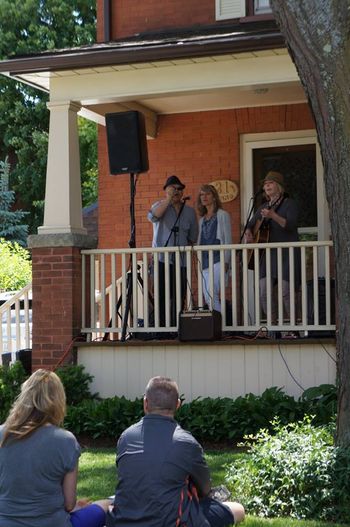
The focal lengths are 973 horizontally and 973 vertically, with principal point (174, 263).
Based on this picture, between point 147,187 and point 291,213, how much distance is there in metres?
3.17

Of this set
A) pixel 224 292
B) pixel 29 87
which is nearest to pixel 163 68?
pixel 224 292

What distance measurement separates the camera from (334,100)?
249 inches

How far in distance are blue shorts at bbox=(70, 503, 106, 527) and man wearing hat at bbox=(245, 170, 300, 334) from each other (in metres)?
5.11

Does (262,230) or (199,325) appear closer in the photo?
(199,325)

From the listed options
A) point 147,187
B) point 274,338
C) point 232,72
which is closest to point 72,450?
point 274,338

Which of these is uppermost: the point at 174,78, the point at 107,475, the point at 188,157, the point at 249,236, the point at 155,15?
the point at 155,15

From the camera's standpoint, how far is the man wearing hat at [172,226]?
10469mm

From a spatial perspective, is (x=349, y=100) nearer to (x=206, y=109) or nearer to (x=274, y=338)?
(x=274, y=338)

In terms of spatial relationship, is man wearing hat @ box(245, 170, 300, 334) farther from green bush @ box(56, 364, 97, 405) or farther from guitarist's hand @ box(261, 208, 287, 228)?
green bush @ box(56, 364, 97, 405)

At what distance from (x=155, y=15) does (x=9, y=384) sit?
527 cm

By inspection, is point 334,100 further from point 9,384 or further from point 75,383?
point 9,384

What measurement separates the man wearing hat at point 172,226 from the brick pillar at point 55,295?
2.88 feet

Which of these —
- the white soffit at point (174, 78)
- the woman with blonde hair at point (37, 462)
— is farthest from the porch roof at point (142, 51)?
the woman with blonde hair at point (37, 462)

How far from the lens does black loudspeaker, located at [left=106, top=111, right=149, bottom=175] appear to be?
10492mm
